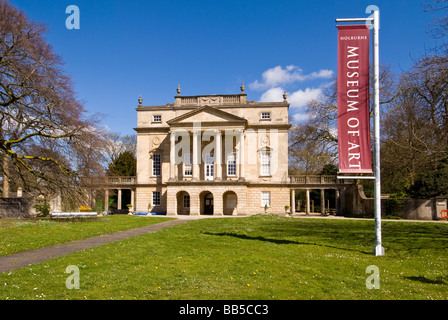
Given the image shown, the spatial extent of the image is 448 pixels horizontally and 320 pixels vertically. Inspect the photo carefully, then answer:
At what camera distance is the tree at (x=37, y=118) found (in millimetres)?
18109

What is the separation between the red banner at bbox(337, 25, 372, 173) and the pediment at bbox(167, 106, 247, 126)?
25157 millimetres

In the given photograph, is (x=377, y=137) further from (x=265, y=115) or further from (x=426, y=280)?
(x=265, y=115)

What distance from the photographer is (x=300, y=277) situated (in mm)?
7070

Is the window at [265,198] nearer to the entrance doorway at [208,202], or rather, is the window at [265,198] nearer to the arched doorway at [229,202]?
the arched doorway at [229,202]

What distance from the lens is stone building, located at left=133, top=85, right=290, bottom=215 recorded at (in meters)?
36.2

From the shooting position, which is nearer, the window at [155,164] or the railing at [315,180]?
the railing at [315,180]

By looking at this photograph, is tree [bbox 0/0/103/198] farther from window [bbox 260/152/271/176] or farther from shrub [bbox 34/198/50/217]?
window [bbox 260/152/271/176]

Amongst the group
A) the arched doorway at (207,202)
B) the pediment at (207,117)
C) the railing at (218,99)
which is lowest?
the arched doorway at (207,202)

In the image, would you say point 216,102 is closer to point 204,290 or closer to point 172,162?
point 172,162

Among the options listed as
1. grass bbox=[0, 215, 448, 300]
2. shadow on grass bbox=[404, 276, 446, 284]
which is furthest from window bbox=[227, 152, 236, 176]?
shadow on grass bbox=[404, 276, 446, 284]

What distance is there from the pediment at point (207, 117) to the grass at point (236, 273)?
2542cm

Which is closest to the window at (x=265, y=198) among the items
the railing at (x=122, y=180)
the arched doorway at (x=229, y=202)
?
the arched doorway at (x=229, y=202)

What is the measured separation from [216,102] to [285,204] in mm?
13995
